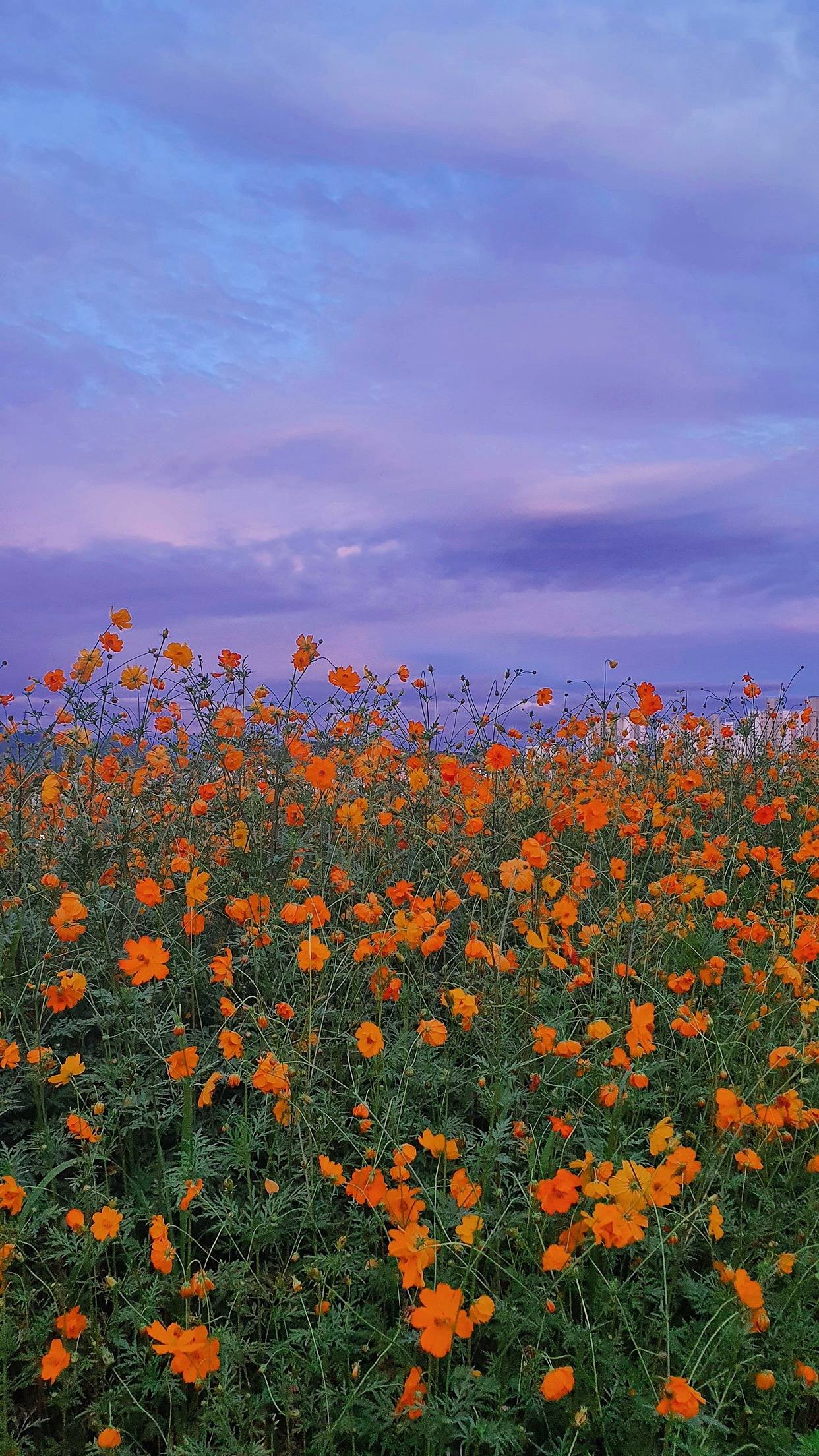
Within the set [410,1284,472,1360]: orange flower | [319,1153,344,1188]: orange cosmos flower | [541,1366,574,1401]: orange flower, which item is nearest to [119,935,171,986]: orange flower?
[319,1153,344,1188]: orange cosmos flower

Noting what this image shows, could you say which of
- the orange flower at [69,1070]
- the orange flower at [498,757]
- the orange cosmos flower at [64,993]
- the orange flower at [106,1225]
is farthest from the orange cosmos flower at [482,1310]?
the orange flower at [498,757]

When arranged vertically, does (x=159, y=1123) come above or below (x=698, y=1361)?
above

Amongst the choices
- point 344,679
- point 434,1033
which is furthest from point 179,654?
point 434,1033

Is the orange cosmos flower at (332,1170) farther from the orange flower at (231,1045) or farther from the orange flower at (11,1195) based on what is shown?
the orange flower at (11,1195)

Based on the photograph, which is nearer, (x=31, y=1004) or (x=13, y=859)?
(x=31, y=1004)

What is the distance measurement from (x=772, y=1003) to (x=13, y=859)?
2748 mm

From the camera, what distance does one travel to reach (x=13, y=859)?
143 inches

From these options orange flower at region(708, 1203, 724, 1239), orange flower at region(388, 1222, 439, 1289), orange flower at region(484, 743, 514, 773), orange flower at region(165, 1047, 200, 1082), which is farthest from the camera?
orange flower at region(484, 743, 514, 773)

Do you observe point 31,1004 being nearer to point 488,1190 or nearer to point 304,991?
point 304,991

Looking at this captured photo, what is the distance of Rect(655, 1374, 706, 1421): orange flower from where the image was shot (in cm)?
168

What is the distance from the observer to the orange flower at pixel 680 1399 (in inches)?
66.2

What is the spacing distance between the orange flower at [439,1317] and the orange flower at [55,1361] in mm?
776

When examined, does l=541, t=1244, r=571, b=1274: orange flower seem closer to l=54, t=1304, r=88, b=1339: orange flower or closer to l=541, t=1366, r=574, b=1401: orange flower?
l=541, t=1366, r=574, b=1401: orange flower

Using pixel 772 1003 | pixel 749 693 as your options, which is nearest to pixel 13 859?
pixel 772 1003
